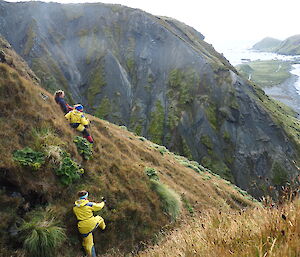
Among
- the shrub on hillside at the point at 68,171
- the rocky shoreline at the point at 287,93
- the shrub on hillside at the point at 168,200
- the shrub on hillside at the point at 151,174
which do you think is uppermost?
the shrub on hillside at the point at 68,171

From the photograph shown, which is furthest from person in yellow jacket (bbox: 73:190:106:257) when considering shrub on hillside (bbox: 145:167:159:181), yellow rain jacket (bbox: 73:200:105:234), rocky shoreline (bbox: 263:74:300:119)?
rocky shoreline (bbox: 263:74:300:119)

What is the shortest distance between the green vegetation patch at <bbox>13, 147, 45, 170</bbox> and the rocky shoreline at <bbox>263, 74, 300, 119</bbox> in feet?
421

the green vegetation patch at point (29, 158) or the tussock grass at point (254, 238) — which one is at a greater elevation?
the tussock grass at point (254, 238)

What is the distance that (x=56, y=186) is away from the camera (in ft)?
28.3

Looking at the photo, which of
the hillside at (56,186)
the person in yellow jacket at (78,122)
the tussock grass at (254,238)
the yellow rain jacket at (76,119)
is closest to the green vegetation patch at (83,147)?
the hillside at (56,186)

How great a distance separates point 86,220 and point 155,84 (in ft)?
195

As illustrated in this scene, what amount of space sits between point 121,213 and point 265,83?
7237 inches

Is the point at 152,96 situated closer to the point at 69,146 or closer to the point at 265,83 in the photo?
the point at 69,146

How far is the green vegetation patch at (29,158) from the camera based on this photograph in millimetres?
8117

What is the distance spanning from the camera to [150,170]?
13.7 meters

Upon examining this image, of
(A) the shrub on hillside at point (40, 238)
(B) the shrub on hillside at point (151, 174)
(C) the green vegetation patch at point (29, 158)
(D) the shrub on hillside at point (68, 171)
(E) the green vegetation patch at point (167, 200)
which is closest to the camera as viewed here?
(A) the shrub on hillside at point (40, 238)

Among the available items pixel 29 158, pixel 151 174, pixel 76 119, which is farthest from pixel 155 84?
pixel 29 158

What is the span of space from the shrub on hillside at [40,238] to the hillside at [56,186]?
25 mm

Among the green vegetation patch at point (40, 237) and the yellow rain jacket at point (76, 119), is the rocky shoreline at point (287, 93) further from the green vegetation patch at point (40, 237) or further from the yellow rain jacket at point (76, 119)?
the green vegetation patch at point (40, 237)
